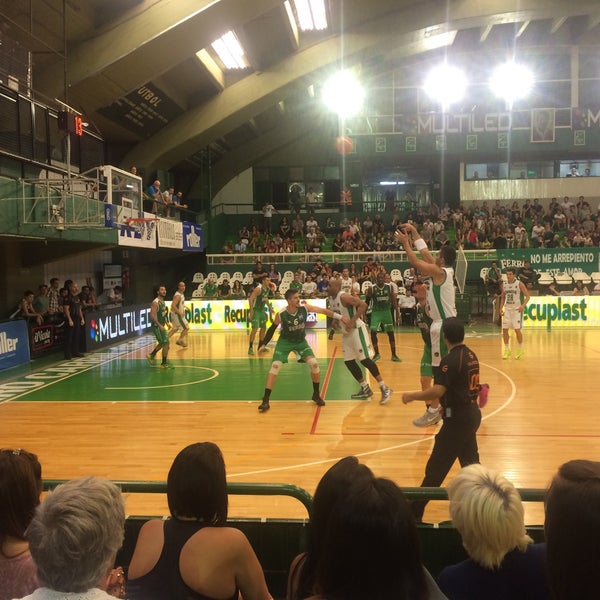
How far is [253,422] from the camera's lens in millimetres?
9086

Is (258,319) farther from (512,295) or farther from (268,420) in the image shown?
(268,420)

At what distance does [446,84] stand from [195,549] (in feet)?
105

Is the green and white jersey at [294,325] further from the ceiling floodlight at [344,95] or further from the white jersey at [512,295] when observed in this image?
the ceiling floodlight at [344,95]

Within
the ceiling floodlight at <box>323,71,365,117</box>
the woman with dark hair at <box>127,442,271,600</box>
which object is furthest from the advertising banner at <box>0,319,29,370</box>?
the ceiling floodlight at <box>323,71,365,117</box>

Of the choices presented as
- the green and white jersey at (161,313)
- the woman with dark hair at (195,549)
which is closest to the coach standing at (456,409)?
the woman with dark hair at (195,549)

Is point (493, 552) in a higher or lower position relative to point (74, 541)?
lower

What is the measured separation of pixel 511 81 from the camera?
30.9m

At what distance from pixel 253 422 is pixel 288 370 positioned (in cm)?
463

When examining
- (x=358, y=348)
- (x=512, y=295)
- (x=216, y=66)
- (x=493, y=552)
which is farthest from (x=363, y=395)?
Result: (x=216, y=66)

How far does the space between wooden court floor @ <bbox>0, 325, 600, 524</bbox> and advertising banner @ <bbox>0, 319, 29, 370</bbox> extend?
0.40 metres

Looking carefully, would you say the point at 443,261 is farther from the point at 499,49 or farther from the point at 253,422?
the point at 499,49

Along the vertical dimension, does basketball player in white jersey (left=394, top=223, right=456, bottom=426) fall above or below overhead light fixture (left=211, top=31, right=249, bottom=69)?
below

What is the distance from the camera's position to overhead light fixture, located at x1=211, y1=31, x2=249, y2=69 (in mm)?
20538

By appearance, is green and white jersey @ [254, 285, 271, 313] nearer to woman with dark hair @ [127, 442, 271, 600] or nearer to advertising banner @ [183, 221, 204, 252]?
advertising banner @ [183, 221, 204, 252]
